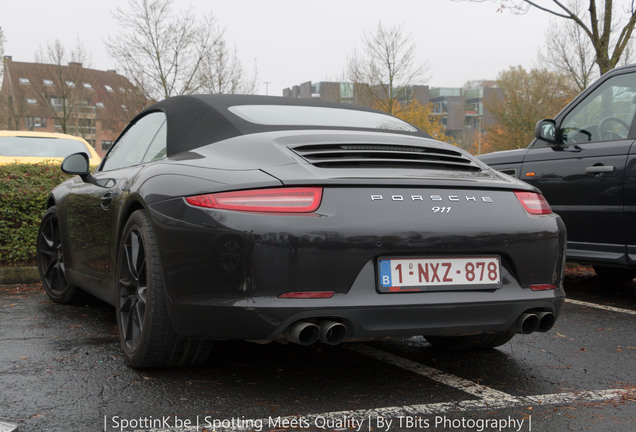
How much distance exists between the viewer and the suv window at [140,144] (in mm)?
4023

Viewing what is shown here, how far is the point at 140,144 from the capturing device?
14.5ft

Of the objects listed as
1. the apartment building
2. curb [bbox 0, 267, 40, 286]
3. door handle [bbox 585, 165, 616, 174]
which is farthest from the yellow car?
the apartment building

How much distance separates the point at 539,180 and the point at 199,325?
4.04 metres

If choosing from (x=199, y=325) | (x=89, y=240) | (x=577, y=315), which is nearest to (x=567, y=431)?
(x=199, y=325)

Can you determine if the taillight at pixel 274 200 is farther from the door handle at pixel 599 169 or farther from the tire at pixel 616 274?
the tire at pixel 616 274

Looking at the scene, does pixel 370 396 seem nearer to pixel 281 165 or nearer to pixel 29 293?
pixel 281 165

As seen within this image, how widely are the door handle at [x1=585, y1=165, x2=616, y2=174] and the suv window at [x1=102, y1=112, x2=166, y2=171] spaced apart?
3.40 metres

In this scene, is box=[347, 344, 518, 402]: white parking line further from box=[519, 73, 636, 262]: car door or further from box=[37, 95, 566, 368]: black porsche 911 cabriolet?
box=[519, 73, 636, 262]: car door

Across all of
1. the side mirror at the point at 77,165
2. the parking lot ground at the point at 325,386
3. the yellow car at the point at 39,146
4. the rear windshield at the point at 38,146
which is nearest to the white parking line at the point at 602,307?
the parking lot ground at the point at 325,386

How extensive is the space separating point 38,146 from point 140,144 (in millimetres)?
7787

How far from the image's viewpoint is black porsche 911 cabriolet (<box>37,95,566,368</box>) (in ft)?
9.18

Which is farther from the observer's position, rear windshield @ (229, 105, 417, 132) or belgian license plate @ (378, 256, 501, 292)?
rear windshield @ (229, 105, 417, 132)

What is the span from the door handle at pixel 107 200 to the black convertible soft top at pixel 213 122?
0.53 m

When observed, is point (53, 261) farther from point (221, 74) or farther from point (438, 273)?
point (221, 74)
